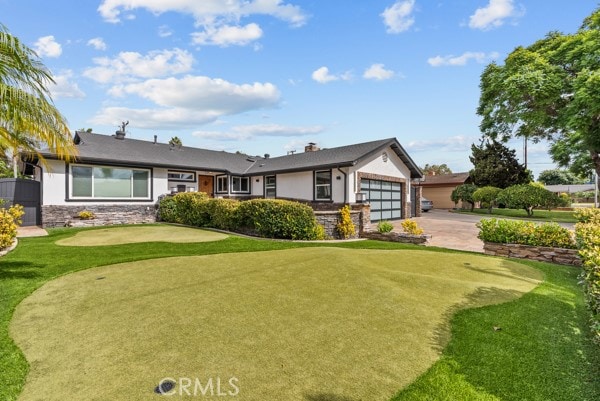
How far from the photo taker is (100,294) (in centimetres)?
505

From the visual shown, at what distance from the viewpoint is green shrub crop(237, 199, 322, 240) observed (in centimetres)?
1144

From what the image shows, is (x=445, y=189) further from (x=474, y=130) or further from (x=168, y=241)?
(x=168, y=241)

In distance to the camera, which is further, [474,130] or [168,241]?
[474,130]

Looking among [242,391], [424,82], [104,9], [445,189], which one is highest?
[104,9]

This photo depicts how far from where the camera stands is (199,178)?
846 inches

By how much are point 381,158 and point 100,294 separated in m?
16.0

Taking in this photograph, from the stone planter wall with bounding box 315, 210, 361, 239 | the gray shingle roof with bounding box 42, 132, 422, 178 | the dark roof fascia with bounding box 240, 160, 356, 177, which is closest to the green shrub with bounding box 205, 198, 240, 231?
the stone planter wall with bounding box 315, 210, 361, 239

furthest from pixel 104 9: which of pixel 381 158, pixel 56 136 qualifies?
pixel 381 158

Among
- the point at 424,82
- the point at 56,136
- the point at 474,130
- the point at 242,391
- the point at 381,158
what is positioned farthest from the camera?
the point at 474,130

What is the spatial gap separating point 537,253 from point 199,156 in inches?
798

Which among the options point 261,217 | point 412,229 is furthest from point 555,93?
point 261,217

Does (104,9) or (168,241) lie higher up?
(104,9)

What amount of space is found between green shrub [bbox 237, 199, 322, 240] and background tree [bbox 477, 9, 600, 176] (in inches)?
550

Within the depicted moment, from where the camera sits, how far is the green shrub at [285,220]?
1144 centimetres
